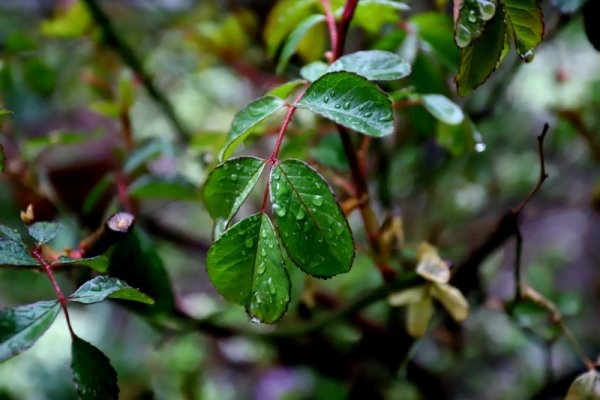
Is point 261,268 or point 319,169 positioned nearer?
point 261,268

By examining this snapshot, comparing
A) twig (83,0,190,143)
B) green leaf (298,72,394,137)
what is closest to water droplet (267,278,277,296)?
green leaf (298,72,394,137)

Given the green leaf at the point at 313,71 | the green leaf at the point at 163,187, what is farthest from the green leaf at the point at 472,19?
the green leaf at the point at 163,187

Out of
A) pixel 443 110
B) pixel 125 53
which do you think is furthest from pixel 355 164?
pixel 125 53

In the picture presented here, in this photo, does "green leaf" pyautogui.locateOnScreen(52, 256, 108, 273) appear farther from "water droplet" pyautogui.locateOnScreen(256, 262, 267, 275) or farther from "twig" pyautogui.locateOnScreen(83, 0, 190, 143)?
"twig" pyautogui.locateOnScreen(83, 0, 190, 143)

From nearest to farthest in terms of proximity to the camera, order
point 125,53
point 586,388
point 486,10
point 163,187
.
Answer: point 486,10 → point 586,388 → point 163,187 → point 125,53

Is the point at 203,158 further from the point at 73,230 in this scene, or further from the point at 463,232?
the point at 463,232

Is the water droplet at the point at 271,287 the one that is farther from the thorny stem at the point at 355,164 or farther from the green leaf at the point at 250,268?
the thorny stem at the point at 355,164

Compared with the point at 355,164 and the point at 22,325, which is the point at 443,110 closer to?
the point at 355,164
